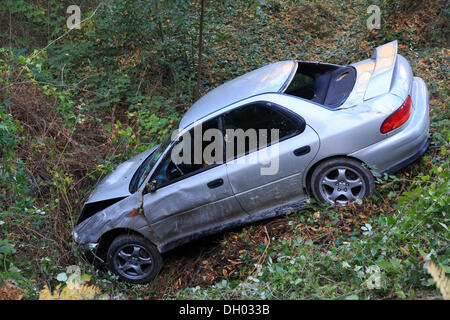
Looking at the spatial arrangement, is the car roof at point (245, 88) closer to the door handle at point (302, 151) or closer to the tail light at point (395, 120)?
the door handle at point (302, 151)

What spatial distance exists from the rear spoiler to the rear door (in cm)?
83

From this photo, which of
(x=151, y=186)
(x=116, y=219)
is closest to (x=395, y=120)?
(x=151, y=186)

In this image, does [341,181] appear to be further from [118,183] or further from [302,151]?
[118,183]

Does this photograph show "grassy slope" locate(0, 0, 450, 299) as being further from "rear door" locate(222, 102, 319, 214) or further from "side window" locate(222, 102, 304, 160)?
"side window" locate(222, 102, 304, 160)

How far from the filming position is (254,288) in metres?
3.96

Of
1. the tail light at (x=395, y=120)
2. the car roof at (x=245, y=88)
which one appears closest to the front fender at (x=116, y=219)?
the car roof at (x=245, y=88)

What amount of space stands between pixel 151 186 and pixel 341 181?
6.75 feet

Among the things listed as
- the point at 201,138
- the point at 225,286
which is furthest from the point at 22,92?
the point at 225,286

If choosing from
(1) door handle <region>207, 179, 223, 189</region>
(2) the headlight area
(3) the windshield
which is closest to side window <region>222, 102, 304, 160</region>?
(1) door handle <region>207, 179, 223, 189</region>

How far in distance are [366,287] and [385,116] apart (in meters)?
1.91

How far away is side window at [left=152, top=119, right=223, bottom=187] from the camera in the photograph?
5090 millimetres

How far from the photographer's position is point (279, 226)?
16.9ft

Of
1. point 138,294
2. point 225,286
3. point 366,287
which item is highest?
point 366,287
